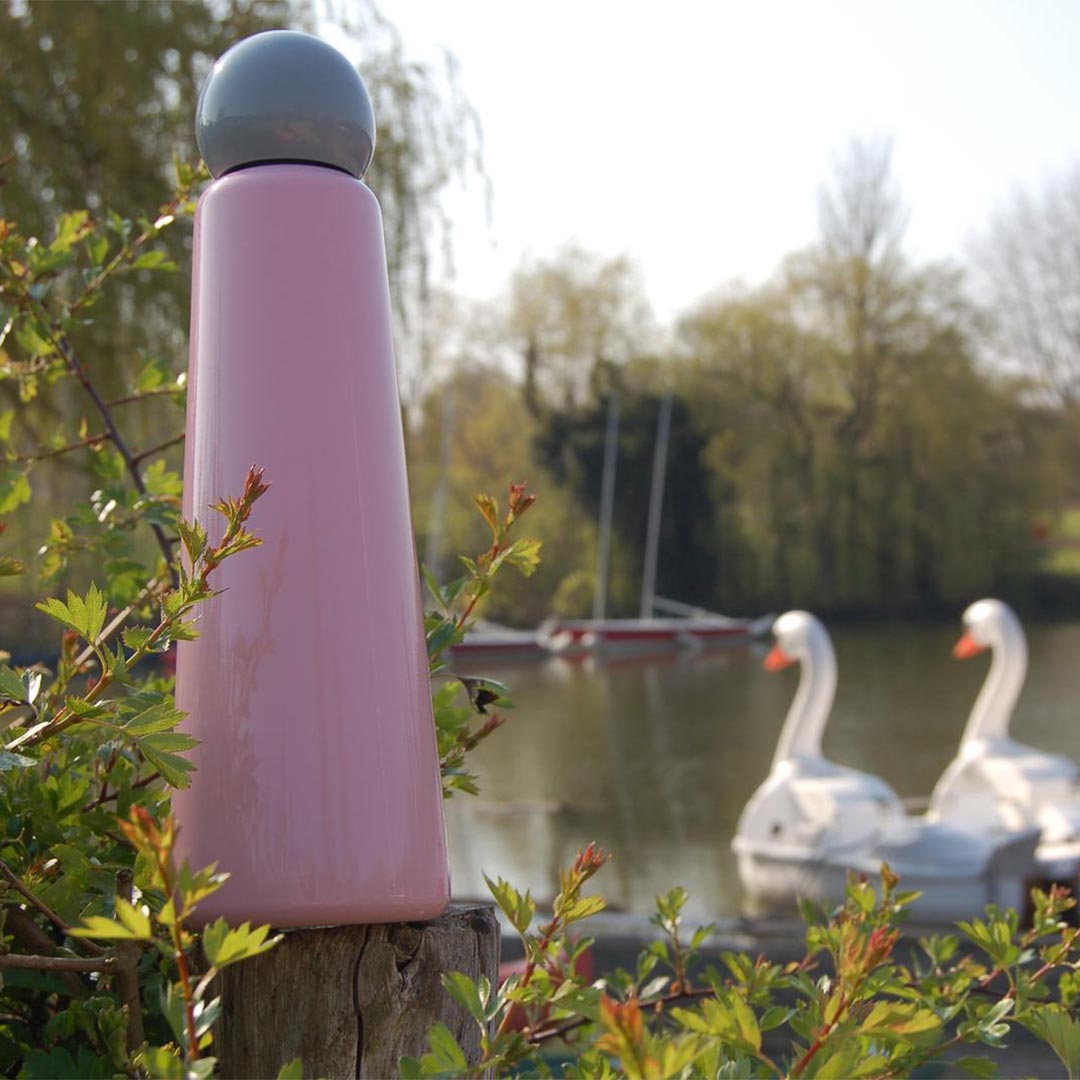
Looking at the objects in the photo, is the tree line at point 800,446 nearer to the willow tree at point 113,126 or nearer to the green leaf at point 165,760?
the willow tree at point 113,126

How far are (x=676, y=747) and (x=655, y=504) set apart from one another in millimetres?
10941

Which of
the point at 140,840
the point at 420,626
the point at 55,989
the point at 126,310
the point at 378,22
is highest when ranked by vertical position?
the point at 378,22

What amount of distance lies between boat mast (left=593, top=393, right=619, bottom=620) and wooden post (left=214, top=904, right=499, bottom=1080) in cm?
2102

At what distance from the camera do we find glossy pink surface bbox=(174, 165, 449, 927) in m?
0.83

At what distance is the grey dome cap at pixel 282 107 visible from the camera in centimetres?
93

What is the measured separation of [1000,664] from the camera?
764 centimetres

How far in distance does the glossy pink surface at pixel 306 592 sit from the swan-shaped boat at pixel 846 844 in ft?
15.6

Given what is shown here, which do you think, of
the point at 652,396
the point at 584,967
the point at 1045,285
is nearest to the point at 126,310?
the point at 584,967

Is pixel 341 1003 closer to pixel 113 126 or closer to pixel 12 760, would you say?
pixel 12 760

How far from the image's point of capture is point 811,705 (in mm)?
7156

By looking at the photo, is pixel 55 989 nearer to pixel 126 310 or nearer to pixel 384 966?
pixel 384 966

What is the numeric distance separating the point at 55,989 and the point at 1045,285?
27.1m

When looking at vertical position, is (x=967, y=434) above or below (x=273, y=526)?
above

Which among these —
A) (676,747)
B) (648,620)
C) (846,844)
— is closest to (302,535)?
(846,844)
